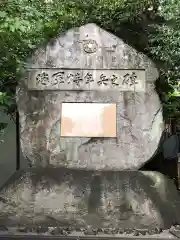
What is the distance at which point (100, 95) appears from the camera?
5.87 m

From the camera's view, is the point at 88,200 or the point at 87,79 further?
the point at 87,79

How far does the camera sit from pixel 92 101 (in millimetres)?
5863

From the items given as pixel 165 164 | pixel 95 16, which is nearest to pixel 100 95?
pixel 95 16

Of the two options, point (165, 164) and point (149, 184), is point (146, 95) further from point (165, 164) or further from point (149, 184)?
point (165, 164)

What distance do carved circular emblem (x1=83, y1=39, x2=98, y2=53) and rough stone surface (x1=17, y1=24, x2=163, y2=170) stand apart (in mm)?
51

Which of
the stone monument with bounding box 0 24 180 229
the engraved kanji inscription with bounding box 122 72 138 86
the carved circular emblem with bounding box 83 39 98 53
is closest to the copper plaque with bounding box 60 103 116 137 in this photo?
the stone monument with bounding box 0 24 180 229

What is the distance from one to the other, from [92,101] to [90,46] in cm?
79

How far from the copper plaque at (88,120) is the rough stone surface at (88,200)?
1.76ft

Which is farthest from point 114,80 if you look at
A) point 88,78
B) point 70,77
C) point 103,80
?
point 70,77

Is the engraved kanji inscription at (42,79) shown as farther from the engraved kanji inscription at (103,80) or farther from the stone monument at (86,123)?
the engraved kanji inscription at (103,80)

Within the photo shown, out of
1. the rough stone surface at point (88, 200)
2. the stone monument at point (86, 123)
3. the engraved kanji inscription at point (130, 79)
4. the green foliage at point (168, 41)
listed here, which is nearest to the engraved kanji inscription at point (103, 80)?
the stone monument at point (86, 123)

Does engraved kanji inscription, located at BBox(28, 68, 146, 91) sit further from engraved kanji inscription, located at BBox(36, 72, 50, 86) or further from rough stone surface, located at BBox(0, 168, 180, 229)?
rough stone surface, located at BBox(0, 168, 180, 229)

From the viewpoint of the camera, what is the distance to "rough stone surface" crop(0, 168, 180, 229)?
528 cm

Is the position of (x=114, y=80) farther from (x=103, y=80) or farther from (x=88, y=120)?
(x=88, y=120)
